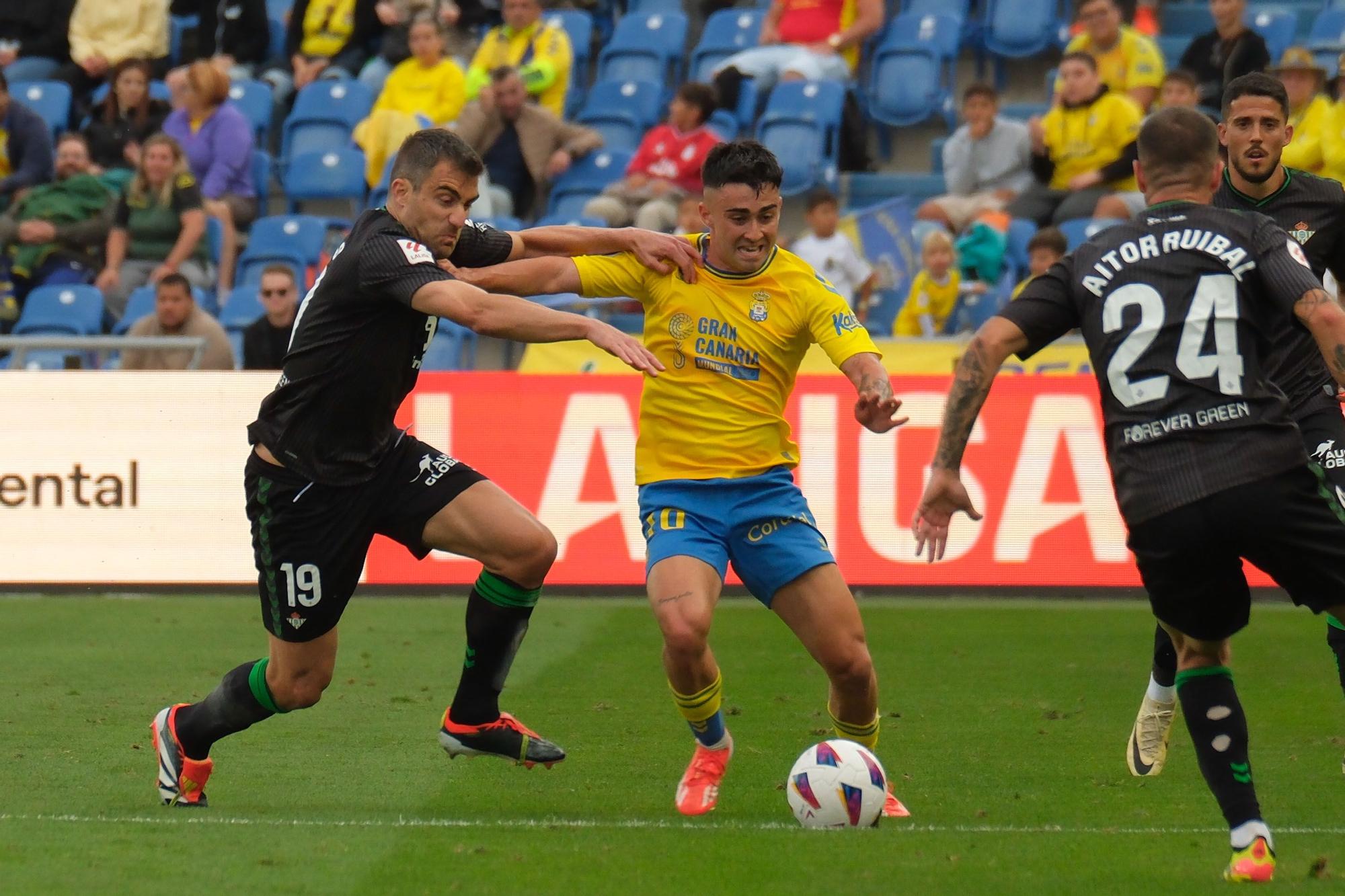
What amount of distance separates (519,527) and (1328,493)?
107 inches

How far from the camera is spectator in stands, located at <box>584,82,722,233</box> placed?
14773 millimetres

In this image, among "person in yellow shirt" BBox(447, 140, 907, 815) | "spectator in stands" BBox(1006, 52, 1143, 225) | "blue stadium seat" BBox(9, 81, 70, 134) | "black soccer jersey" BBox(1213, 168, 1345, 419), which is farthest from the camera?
"blue stadium seat" BBox(9, 81, 70, 134)

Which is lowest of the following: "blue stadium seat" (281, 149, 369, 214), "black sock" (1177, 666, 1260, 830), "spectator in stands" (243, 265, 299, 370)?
"blue stadium seat" (281, 149, 369, 214)

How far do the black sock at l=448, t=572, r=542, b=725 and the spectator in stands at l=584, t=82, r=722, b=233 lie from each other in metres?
8.41

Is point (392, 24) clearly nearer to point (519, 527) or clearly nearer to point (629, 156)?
point (629, 156)

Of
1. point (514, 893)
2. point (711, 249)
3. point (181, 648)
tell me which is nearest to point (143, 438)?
point (181, 648)

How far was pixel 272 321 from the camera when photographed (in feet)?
43.8

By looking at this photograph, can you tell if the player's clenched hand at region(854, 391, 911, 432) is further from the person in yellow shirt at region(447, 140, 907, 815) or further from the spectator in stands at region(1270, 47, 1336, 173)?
the spectator in stands at region(1270, 47, 1336, 173)

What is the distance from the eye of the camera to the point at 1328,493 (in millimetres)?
4855

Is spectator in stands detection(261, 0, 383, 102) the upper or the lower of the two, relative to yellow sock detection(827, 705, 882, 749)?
lower

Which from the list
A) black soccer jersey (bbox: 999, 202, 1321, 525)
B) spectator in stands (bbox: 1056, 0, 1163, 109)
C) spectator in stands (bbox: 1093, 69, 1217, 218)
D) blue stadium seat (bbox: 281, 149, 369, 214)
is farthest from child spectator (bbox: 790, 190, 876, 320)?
Answer: black soccer jersey (bbox: 999, 202, 1321, 525)

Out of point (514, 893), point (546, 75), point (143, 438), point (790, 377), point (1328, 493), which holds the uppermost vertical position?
point (1328, 493)

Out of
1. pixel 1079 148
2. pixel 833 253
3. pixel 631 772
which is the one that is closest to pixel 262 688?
pixel 631 772

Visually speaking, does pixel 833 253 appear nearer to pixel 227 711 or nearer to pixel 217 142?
pixel 217 142
